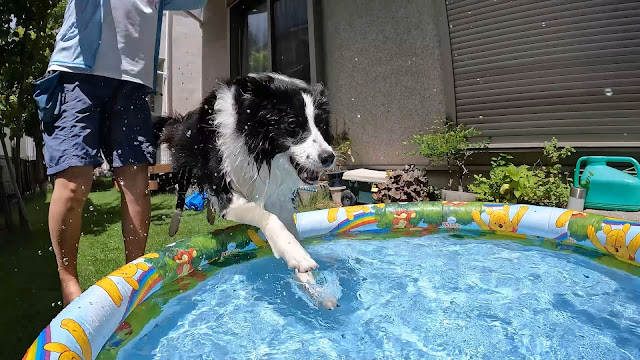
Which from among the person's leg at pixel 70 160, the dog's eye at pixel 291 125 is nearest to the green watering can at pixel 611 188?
the dog's eye at pixel 291 125

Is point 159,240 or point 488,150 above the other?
point 488,150

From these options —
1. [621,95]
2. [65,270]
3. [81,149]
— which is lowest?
[65,270]

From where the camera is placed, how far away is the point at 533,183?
3.82 meters

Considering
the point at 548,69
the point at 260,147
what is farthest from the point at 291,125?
the point at 548,69

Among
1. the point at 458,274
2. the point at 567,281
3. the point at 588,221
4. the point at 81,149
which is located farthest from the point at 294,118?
the point at 588,221

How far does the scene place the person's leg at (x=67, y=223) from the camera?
179 centimetres

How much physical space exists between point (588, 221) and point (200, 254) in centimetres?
226

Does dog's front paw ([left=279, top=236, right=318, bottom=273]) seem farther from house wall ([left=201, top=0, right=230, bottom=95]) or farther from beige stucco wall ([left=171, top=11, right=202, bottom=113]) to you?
beige stucco wall ([left=171, top=11, right=202, bottom=113])

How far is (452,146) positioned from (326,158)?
297 cm

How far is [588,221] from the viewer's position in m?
2.54

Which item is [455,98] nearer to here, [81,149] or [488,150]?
[488,150]

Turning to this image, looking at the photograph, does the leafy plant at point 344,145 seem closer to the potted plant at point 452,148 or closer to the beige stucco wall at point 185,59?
the potted plant at point 452,148

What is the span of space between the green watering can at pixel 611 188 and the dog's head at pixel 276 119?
8.61 feet

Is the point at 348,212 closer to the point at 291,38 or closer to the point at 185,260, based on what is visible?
the point at 185,260
